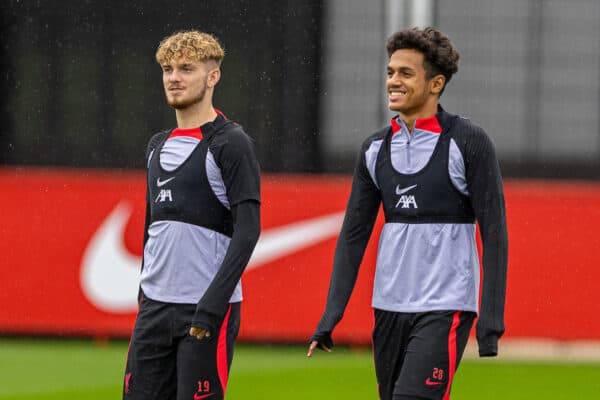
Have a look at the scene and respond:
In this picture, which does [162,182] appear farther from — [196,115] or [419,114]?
[419,114]

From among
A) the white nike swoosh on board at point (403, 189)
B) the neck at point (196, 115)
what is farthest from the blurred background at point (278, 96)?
the white nike swoosh on board at point (403, 189)

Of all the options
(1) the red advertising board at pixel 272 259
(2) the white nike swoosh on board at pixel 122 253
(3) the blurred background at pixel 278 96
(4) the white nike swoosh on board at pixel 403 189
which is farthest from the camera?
(3) the blurred background at pixel 278 96

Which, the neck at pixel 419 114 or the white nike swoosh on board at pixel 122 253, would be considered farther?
the white nike swoosh on board at pixel 122 253

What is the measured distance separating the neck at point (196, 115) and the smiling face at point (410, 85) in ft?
2.42

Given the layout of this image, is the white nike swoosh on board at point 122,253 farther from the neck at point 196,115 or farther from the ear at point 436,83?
the ear at point 436,83

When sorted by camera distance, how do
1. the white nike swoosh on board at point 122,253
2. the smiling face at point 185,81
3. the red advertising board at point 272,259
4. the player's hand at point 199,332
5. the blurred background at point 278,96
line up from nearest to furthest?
the player's hand at point 199,332
the smiling face at point 185,81
the red advertising board at point 272,259
the white nike swoosh on board at point 122,253
the blurred background at point 278,96

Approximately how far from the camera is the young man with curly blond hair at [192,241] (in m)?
4.98

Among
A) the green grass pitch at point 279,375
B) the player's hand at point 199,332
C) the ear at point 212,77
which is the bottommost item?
the green grass pitch at point 279,375

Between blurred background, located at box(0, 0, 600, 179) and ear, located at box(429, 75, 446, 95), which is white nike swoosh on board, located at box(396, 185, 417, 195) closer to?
ear, located at box(429, 75, 446, 95)

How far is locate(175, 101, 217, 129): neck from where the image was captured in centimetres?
518

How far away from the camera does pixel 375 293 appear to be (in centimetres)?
512

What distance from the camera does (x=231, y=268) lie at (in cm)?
495

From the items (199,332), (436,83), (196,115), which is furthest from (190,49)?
(199,332)

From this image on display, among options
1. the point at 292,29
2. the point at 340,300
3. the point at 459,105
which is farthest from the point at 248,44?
the point at 340,300
